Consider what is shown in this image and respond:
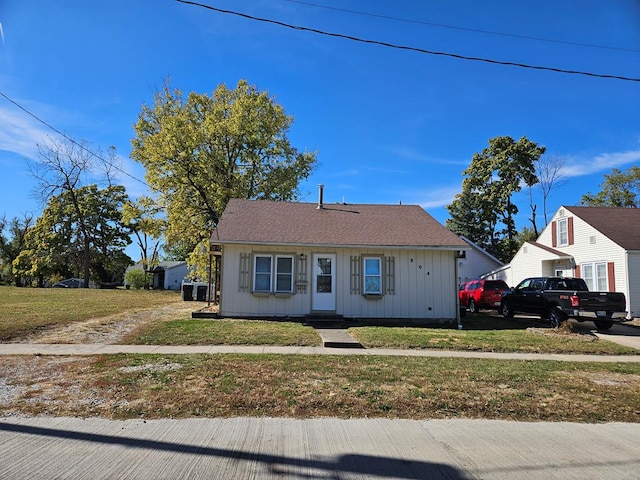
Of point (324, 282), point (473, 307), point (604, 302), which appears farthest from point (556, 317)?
point (473, 307)

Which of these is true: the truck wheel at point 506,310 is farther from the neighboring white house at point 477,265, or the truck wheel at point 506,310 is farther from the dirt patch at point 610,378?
the neighboring white house at point 477,265

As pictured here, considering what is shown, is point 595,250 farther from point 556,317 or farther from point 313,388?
point 313,388

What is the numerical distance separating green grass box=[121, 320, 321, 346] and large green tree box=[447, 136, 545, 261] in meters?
32.2

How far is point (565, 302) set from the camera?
14.0m

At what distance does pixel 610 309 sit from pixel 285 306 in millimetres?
10511

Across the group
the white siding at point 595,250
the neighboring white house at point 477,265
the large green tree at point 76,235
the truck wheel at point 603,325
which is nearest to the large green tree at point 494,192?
the neighboring white house at point 477,265

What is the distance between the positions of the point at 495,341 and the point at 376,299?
4.66m

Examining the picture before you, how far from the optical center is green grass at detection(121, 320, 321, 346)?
9.84m

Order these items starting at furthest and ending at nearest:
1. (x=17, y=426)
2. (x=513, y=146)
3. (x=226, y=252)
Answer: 1. (x=513, y=146)
2. (x=226, y=252)
3. (x=17, y=426)

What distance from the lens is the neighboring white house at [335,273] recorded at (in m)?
14.5

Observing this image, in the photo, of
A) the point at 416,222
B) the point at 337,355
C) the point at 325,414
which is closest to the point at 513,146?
the point at 416,222

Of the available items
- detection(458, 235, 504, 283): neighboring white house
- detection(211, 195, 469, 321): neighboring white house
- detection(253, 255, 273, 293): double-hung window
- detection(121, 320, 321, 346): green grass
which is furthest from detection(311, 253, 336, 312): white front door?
detection(458, 235, 504, 283): neighboring white house

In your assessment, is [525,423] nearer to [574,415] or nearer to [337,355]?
[574,415]

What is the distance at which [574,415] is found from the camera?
17.3 ft
